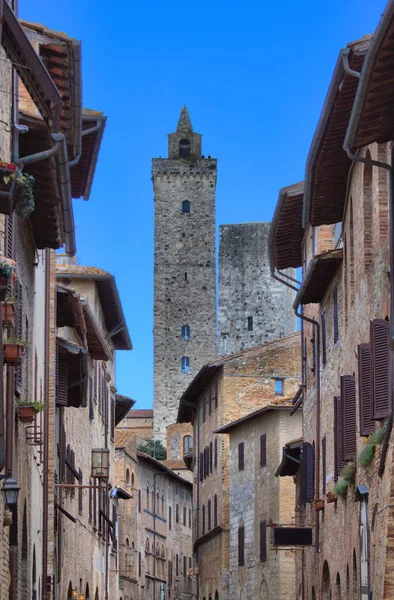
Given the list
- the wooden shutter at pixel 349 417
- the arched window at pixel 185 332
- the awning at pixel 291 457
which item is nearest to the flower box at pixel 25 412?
the wooden shutter at pixel 349 417

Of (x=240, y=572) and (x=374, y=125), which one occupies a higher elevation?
(x=374, y=125)

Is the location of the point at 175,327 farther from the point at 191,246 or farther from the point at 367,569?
the point at 367,569

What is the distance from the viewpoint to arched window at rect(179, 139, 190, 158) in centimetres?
11488

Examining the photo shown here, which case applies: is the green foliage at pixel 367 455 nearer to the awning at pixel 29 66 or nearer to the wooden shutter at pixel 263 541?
the awning at pixel 29 66

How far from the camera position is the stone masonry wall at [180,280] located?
353 ft

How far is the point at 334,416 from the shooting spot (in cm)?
2559

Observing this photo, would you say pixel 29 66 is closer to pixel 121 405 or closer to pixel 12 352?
pixel 12 352

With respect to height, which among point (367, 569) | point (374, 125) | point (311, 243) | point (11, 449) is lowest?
point (367, 569)

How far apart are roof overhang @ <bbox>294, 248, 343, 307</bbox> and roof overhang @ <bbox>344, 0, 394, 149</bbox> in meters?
8.51

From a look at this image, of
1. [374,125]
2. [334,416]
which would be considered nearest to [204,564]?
[334,416]

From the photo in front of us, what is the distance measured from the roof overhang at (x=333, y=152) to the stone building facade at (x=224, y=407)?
28.5 m

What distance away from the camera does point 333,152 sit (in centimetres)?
2156

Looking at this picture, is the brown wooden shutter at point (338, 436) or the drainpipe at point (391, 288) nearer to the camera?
the drainpipe at point (391, 288)

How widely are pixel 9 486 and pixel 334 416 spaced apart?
11.2m
